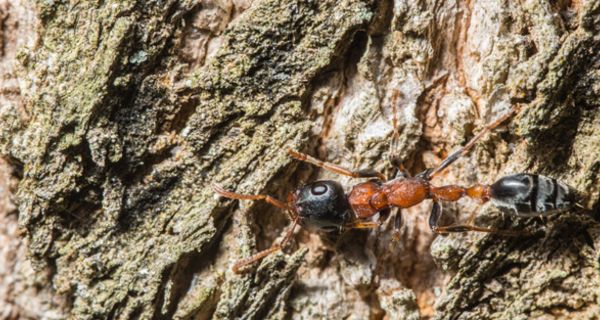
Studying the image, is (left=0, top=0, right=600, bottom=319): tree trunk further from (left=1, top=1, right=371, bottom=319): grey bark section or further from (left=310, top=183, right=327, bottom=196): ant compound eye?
(left=310, top=183, right=327, bottom=196): ant compound eye

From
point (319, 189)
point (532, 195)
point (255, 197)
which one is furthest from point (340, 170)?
point (532, 195)

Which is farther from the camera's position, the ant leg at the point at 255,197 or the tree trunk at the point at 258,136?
the ant leg at the point at 255,197

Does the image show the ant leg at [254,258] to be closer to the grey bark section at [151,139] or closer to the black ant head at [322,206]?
the grey bark section at [151,139]

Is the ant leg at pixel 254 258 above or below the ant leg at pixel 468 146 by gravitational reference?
below

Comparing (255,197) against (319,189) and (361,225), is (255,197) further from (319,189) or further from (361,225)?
(361,225)

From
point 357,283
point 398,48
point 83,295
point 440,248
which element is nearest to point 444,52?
point 398,48

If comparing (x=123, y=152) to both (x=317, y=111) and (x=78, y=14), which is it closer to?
(x=78, y=14)

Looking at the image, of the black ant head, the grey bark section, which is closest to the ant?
the black ant head

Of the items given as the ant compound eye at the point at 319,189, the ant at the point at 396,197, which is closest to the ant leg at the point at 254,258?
the ant at the point at 396,197
